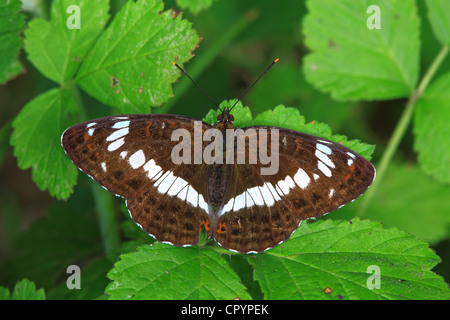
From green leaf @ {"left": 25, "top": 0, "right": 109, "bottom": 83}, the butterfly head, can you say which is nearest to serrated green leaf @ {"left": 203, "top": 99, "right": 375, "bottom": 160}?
the butterfly head

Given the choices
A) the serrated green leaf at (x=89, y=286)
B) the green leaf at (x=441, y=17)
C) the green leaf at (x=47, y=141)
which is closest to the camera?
the green leaf at (x=47, y=141)

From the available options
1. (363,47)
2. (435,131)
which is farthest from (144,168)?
(435,131)

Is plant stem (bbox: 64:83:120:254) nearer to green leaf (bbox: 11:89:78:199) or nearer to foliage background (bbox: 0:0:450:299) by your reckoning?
foliage background (bbox: 0:0:450:299)

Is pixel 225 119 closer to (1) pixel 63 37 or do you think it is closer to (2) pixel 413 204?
(1) pixel 63 37

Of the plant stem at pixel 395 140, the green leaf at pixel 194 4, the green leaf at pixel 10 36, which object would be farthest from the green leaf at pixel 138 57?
the plant stem at pixel 395 140

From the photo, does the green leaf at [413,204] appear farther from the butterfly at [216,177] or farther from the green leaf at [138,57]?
the green leaf at [138,57]

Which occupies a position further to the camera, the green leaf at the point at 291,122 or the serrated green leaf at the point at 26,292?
the serrated green leaf at the point at 26,292
